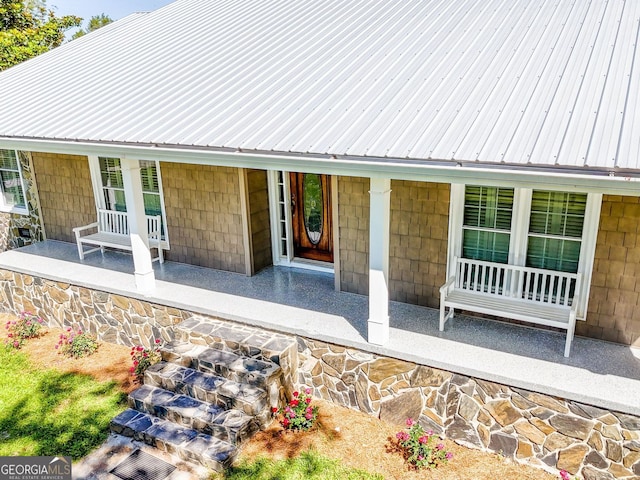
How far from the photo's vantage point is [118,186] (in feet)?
31.1

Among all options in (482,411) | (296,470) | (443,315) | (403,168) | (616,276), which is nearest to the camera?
(403,168)

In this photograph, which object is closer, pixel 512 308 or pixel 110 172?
pixel 512 308

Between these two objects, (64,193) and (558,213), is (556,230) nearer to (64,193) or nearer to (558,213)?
(558,213)

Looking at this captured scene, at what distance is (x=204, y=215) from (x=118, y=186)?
216 cm

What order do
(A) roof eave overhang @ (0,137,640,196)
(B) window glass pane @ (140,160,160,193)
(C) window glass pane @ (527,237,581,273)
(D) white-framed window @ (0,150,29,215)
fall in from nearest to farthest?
(A) roof eave overhang @ (0,137,640,196)
(C) window glass pane @ (527,237,581,273)
(B) window glass pane @ (140,160,160,193)
(D) white-framed window @ (0,150,29,215)

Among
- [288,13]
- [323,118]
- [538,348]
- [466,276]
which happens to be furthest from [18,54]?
[538,348]

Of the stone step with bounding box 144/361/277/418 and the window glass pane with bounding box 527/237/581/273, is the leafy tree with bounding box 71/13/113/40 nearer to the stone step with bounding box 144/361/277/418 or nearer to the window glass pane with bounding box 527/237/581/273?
the stone step with bounding box 144/361/277/418

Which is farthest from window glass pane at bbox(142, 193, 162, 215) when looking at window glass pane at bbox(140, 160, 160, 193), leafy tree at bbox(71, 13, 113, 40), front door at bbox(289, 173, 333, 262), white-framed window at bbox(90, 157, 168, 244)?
leafy tree at bbox(71, 13, 113, 40)

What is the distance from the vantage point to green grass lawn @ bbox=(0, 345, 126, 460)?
566 centimetres

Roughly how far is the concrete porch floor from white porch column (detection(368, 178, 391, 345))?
8.4 inches

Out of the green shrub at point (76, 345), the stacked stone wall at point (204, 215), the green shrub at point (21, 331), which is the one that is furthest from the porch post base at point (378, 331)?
the green shrub at point (21, 331)

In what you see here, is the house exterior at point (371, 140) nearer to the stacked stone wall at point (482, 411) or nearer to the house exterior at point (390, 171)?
the house exterior at point (390, 171)

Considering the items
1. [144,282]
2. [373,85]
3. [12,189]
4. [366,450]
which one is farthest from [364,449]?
[12,189]

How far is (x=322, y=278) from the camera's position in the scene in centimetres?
795
